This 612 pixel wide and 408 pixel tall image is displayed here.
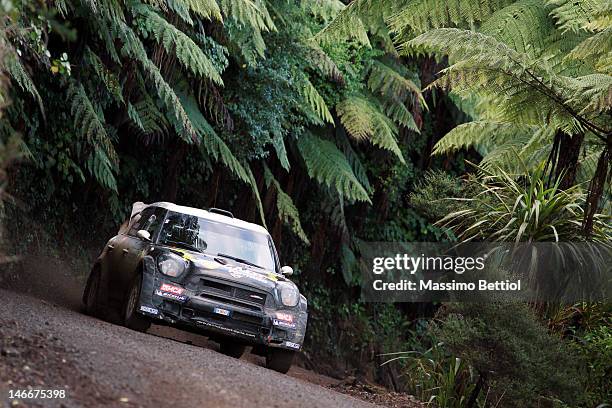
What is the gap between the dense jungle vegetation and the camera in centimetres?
1114

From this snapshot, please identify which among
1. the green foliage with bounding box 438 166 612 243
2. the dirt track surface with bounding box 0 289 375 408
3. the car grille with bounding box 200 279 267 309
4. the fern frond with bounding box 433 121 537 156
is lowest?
the dirt track surface with bounding box 0 289 375 408

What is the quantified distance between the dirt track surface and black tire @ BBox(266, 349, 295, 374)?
149cm

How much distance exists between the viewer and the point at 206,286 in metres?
10.8

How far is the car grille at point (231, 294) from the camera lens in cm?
1073

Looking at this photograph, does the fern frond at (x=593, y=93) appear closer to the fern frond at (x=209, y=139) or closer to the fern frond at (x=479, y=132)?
the fern frond at (x=479, y=132)

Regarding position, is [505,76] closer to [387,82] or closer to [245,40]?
[245,40]

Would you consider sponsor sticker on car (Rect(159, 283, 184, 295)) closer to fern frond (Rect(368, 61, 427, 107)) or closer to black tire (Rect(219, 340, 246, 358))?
black tire (Rect(219, 340, 246, 358))

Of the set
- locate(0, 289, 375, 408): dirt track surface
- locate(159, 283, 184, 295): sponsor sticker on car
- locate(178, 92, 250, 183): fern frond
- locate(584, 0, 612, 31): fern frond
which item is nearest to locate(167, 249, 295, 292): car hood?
locate(159, 283, 184, 295): sponsor sticker on car

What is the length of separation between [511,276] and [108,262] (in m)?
4.32

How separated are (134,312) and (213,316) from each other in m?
0.74

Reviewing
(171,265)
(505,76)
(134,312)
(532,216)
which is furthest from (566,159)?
(134,312)

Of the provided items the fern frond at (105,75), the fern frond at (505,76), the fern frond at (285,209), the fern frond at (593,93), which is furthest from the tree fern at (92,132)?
the fern frond at (593,93)

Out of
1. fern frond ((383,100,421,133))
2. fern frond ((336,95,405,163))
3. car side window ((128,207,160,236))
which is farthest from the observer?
fern frond ((383,100,421,133))

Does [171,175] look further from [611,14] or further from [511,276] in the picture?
[611,14]
